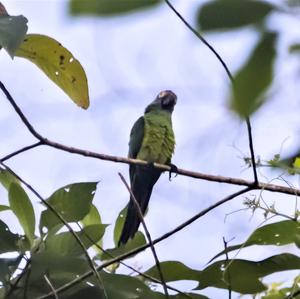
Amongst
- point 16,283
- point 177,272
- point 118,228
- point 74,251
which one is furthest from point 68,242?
point 118,228

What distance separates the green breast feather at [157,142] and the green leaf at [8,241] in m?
2.27

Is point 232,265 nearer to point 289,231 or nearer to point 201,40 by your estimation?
point 289,231

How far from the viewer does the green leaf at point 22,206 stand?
56.8 inches

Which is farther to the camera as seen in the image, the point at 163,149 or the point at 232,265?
the point at 163,149

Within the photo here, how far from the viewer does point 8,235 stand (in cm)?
135

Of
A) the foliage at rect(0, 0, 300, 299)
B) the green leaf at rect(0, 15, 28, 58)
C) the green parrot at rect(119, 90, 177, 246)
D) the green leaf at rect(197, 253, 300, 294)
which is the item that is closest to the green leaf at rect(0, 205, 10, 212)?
the foliage at rect(0, 0, 300, 299)

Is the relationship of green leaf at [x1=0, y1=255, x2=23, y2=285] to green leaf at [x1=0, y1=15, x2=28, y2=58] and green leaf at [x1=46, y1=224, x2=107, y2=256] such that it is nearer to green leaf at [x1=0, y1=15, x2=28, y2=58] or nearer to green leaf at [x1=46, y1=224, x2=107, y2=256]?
green leaf at [x1=46, y1=224, x2=107, y2=256]

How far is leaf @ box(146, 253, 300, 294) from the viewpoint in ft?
4.27

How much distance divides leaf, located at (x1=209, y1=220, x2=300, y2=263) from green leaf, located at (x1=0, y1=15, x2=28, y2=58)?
71cm

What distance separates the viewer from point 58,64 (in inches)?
53.6

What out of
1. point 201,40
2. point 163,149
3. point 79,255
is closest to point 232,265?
point 79,255

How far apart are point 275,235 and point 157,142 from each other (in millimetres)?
2397

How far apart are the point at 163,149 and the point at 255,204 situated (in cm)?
227

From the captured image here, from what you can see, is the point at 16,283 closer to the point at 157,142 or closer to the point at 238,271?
the point at 238,271
